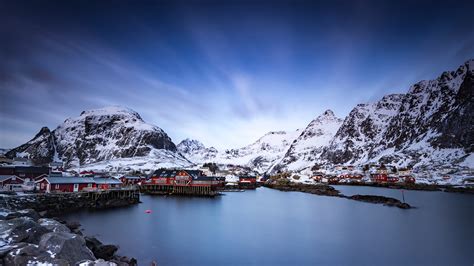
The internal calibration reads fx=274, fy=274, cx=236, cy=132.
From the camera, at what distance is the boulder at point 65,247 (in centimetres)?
1268

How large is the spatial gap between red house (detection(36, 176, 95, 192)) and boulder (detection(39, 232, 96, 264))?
35.1 meters

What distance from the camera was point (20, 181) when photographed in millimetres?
49781

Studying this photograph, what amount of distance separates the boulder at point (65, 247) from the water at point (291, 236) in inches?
265

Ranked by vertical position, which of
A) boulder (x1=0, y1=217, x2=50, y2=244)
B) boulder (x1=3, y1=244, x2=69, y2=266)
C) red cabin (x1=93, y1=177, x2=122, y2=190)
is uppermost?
red cabin (x1=93, y1=177, x2=122, y2=190)

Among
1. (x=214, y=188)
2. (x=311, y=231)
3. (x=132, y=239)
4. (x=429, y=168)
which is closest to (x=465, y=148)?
(x=429, y=168)

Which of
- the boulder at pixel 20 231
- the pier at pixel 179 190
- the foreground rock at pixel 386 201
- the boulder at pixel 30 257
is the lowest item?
the foreground rock at pixel 386 201

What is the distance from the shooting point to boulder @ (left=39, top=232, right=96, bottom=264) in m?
12.7

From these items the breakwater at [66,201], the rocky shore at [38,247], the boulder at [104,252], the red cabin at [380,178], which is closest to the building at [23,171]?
the breakwater at [66,201]

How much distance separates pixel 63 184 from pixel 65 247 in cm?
3748

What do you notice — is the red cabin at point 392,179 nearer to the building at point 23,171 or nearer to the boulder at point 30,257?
the building at point 23,171

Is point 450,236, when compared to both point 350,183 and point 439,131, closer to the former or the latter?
point 350,183

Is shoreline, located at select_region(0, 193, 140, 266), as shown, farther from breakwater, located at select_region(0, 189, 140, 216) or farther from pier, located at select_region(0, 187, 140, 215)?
pier, located at select_region(0, 187, 140, 215)

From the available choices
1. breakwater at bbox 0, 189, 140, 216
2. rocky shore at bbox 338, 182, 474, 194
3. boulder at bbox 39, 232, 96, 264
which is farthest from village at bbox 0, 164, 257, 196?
rocky shore at bbox 338, 182, 474, 194

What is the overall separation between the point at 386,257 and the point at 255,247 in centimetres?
1038
